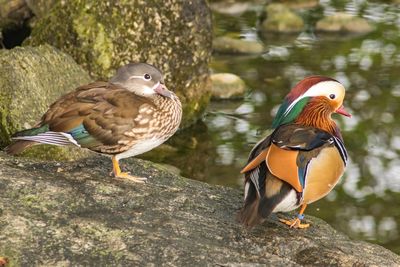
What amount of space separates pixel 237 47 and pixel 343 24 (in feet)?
6.84

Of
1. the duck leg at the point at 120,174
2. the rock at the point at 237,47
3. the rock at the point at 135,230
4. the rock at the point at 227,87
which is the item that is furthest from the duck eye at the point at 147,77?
the rock at the point at 237,47

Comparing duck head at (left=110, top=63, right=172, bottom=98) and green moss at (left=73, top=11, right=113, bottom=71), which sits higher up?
duck head at (left=110, top=63, right=172, bottom=98)

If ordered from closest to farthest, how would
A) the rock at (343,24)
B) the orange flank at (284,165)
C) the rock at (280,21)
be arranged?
the orange flank at (284,165), the rock at (343,24), the rock at (280,21)

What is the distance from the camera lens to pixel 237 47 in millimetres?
11492

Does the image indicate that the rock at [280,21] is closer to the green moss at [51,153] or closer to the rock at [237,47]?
the rock at [237,47]

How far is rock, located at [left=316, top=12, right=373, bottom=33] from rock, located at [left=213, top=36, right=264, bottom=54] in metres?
1.59

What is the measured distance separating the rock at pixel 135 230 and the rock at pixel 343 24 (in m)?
8.41

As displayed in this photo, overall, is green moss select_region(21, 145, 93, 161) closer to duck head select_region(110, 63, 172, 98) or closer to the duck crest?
duck head select_region(110, 63, 172, 98)

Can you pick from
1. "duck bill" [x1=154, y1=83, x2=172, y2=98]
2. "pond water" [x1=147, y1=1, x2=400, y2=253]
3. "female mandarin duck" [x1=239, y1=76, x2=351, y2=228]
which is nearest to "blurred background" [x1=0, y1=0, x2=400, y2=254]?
"pond water" [x1=147, y1=1, x2=400, y2=253]

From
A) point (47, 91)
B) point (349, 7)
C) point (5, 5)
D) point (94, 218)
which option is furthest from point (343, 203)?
point (349, 7)

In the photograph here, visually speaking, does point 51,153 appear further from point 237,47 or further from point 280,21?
point 280,21

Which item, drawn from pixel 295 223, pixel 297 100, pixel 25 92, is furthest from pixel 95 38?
pixel 295 223

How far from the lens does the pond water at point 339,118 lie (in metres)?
7.01

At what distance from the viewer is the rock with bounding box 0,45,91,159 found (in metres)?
5.94
